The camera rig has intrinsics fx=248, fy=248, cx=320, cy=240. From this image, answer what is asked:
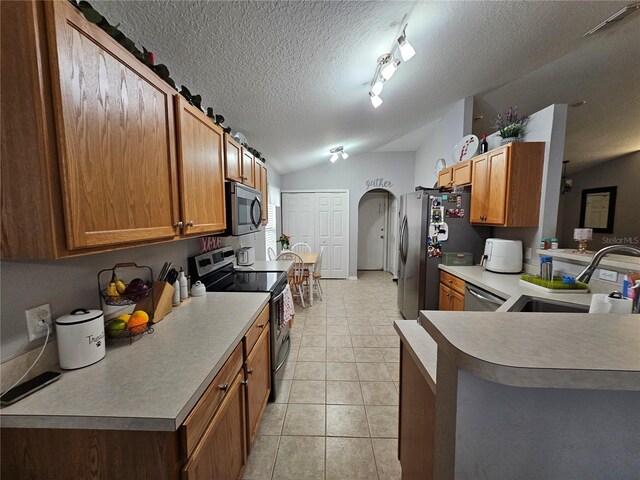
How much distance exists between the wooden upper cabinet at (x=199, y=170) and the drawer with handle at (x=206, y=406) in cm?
71

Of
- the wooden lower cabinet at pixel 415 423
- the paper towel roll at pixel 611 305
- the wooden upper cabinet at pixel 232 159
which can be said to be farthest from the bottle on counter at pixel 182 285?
the paper towel roll at pixel 611 305

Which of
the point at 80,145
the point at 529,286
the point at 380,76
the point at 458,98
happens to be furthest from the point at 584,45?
the point at 80,145

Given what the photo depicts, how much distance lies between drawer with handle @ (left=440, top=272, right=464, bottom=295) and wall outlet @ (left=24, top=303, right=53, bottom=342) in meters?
2.85

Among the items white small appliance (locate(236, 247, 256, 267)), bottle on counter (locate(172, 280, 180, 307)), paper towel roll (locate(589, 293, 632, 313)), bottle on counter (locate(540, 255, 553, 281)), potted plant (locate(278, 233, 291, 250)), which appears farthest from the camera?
potted plant (locate(278, 233, 291, 250))

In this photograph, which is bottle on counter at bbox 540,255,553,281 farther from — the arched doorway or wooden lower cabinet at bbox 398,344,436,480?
the arched doorway

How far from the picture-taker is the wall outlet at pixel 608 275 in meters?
1.62

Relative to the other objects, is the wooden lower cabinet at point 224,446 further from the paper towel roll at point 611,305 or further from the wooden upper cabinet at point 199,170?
the paper towel roll at point 611,305

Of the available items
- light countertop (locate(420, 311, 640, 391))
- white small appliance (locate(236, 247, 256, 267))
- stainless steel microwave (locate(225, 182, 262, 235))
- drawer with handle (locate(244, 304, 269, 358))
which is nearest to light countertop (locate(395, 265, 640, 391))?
light countertop (locate(420, 311, 640, 391))

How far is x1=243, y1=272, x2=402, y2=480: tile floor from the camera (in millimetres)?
1445

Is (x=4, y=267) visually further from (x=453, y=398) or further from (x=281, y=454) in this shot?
(x=281, y=454)

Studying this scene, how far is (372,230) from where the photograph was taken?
21.5 feet

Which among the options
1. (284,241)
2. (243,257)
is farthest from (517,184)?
(284,241)

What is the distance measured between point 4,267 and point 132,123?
618 mm

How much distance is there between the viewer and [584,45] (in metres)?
2.27
